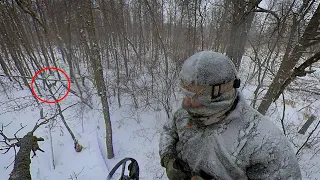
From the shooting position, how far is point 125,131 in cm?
1297

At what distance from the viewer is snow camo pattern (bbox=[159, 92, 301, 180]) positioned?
131cm

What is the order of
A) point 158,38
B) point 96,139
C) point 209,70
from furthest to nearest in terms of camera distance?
point 158,38, point 96,139, point 209,70

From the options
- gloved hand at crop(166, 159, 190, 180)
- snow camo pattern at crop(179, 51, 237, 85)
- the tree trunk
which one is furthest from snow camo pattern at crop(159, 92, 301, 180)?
the tree trunk

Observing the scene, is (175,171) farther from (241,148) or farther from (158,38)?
Result: (158,38)

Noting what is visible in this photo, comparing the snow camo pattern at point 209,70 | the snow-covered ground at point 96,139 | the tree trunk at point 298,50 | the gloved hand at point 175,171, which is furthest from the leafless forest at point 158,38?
the snow camo pattern at point 209,70

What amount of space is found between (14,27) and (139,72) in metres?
8.81

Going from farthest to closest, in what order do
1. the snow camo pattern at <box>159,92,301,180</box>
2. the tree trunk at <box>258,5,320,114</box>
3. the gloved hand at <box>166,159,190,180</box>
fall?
the tree trunk at <box>258,5,320,114</box> < the gloved hand at <box>166,159,190,180</box> < the snow camo pattern at <box>159,92,301,180</box>

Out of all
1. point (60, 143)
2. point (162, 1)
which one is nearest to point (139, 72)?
point (162, 1)

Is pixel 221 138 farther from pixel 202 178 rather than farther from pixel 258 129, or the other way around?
pixel 202 178

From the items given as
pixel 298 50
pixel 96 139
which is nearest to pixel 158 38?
pixel 96 139

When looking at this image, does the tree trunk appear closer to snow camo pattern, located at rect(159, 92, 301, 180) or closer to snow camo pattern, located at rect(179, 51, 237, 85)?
snow camo pattern, located at rect(159, 92, 301, 180)

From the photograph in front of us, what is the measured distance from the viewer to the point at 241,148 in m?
1.40

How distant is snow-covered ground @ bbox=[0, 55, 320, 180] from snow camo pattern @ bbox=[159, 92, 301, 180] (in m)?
7.07

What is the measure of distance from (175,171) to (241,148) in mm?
692
